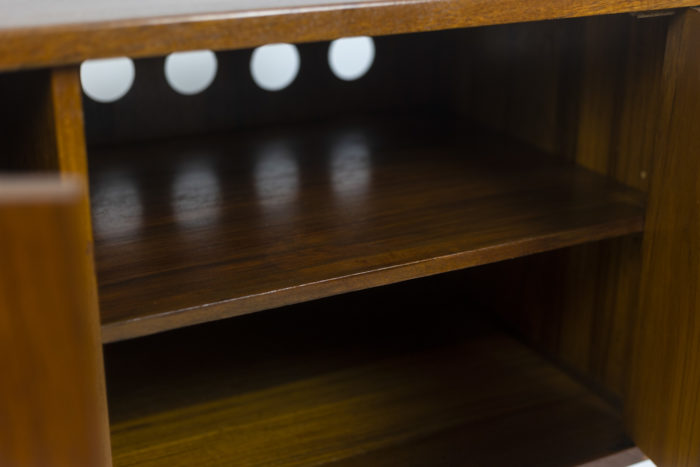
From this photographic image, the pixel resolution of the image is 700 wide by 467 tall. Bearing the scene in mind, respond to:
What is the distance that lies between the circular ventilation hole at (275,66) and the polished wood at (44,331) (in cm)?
60

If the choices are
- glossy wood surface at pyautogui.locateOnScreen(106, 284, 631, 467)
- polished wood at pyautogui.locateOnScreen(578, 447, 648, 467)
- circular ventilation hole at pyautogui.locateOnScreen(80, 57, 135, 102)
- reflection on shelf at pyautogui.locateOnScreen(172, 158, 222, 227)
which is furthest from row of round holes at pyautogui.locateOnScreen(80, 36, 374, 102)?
polished wood at pyautogui.locateOnScreen(578, 447, 648, 467)

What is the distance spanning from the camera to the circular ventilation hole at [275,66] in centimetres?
94

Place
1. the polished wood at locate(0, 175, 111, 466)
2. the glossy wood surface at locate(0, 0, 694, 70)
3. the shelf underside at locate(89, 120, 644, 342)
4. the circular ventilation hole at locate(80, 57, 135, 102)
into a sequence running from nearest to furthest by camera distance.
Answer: the polished wood at locate(0, 175, 111, 466) → the glossy wood surface at locate(0, 0, 694, 70) → the shelf underside at locate(89, 120, 644, 342) → the circular ventilation hole at locate(80, 57, 135, 102)

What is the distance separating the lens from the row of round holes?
0.88 metres

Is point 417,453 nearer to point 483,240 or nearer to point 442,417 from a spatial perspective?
point 442,417

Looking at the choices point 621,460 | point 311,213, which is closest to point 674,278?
point 621,460

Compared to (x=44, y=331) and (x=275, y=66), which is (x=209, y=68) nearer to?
(x=275, y=66)

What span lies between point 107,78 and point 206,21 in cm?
45

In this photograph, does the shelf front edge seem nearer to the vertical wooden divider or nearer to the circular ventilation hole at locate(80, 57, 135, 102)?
the vertical wooden divider

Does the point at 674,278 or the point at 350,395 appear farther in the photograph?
the point at 350,395

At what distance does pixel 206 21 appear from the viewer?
1.57 ft

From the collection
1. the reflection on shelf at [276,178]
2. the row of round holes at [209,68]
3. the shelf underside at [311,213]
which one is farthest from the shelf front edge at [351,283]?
the row of round holes at [209,68]

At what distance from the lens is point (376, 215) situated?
28.2 inches

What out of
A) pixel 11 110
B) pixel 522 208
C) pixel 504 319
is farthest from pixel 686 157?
pixel 11 110
